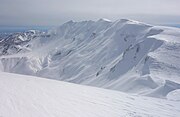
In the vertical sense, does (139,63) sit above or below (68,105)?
below

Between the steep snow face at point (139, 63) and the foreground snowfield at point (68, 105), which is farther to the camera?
the steep snow face at point (139, 63)

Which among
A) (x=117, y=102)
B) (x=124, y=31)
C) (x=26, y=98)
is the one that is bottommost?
(x=124, y=31)

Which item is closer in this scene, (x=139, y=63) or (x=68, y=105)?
(x=68, y=105)

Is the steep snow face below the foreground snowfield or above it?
below

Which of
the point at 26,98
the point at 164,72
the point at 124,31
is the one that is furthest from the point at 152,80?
the point at 124,31

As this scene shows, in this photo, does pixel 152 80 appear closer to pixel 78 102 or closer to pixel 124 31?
pixel 78 102

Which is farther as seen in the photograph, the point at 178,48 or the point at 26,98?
the point at 178,48

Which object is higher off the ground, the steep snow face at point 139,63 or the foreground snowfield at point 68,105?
the foreground snowfield at point 68,105

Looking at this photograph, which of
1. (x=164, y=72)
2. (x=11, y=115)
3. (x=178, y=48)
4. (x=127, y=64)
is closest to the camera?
(x=11, y=115)

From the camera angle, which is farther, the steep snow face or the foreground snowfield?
the steep snow face

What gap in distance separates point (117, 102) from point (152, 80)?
1918 inches

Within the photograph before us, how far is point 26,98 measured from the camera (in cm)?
1446

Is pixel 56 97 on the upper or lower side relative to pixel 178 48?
upper

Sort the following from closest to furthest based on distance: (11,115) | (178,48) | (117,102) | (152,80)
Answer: (11,115), (117,102), (152,80), (178,48)
